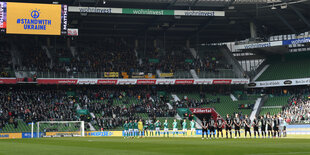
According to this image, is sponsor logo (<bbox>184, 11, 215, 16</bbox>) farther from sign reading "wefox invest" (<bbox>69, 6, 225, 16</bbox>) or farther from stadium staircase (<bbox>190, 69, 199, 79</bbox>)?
stadium staircase (<bbox>190, 69, 199, 79</bbox>)

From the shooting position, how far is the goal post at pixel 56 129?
52656 millimetres

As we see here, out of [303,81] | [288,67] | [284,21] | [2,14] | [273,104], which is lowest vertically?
[273,104]

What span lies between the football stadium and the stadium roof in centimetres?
15

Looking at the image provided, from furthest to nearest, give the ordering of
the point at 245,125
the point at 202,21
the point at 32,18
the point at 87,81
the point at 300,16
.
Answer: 1. the point at 202,21
2. the point at 87,81
3. the point at 300,16
4. the point at 32,18
5. the point at 245,125

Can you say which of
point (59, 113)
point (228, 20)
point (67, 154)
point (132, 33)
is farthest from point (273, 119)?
point (132, 33)

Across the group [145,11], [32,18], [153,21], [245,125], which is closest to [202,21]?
[153,21]

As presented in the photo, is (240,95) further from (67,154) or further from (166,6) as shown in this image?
(67,154)

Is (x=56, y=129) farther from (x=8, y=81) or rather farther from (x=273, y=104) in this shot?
(x=273, y=104)

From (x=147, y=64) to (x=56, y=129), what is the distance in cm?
2275

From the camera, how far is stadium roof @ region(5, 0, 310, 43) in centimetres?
6194

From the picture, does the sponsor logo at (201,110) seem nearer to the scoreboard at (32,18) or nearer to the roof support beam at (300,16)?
the roof support beam at (300,16)

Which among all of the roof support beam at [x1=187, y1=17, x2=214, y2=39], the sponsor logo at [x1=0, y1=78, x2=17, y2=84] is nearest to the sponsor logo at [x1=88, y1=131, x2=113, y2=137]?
the sponsor logo at [x1=0, y1=78, x2=17, y2=84]

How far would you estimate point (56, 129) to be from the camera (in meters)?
53.1

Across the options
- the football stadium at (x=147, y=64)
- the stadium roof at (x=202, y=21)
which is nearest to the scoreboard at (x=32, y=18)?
the football stadium at (x=147, y=64)
